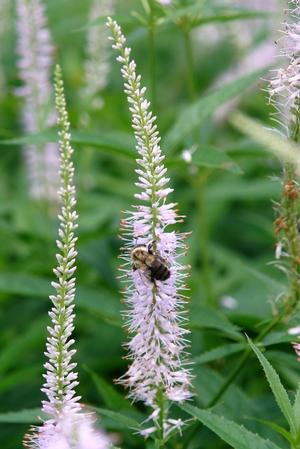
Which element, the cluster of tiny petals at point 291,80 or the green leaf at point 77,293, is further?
the green leaf at point 77,293

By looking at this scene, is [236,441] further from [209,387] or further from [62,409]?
[209,387]

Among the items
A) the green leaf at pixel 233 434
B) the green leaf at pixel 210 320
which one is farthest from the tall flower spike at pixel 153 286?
the green leaf at pixel 210 320

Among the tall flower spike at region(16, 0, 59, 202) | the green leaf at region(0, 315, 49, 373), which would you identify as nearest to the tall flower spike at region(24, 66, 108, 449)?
the green leaf at region(0, 315, 49, 373)

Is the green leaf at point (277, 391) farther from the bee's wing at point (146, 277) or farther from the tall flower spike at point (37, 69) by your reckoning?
the tall flower spike at point (37, 69)

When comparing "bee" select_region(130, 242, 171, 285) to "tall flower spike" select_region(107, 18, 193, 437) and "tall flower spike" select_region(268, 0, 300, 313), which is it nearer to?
"tall flower spike" select_region(107, 18, 193, 437)

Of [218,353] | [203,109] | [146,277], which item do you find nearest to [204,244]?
[203,109]

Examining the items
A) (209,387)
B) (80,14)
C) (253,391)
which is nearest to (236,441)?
(209,387)
